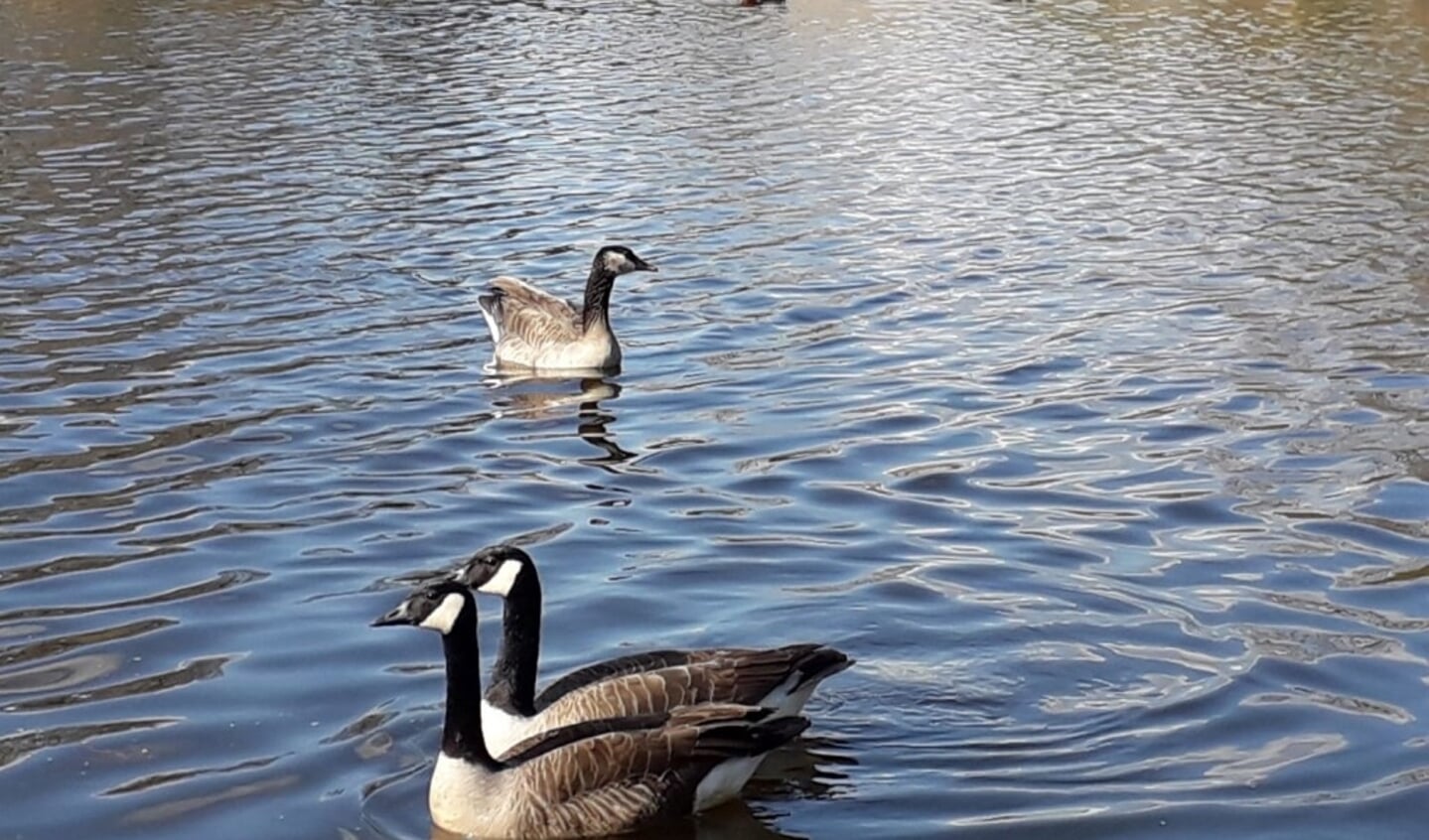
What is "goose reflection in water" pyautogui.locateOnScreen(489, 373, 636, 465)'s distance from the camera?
574 inches

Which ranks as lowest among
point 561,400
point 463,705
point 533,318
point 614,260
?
point 561,400

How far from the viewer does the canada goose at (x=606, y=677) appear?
827 centimetres

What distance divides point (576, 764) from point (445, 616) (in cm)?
82

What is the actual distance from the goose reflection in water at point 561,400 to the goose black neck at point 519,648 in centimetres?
542

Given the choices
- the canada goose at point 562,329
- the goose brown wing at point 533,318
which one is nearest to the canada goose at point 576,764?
the canada goose at point 562,329

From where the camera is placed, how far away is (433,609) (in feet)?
26.5

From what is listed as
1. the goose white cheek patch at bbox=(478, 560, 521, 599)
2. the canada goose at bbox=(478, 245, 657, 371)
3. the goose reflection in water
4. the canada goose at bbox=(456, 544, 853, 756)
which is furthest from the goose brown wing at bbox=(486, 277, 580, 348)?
the goose white cheek patch at bbox=(478, 560, 521, 599)

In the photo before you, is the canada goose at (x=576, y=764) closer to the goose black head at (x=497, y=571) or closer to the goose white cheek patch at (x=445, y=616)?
the goose white cheek patch at (x=445, y=616)

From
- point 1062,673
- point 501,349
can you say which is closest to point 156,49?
point 501,349

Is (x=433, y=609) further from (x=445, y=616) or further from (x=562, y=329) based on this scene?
(x=562, y=329)

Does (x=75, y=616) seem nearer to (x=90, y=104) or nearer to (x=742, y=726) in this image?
(x=742, y=726)

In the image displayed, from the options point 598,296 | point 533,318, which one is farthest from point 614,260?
point 533,318

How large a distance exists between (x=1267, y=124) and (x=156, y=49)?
66.8 feet

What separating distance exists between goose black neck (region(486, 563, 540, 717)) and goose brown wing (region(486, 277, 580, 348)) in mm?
7753
